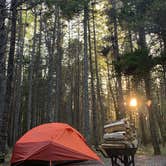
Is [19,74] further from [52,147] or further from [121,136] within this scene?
A: [121,136]

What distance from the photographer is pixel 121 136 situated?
6.18 meters

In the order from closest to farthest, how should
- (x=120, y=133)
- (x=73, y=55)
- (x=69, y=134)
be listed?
(x=120, y=133)
(x=69, y=134)
(x=73, y=55)

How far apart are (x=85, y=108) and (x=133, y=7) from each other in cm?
553

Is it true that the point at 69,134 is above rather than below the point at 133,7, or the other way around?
below

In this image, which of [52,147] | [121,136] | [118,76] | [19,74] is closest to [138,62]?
[118,76]

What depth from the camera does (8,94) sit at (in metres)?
9.36

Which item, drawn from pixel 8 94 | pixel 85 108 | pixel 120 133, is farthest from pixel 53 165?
pixel 85 108

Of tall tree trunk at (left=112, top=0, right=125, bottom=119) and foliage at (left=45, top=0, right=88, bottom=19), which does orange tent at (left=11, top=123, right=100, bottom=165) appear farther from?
foliage at (left=45, top=0, right=88, bottom=19)

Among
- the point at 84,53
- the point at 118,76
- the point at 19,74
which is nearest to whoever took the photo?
the point at 118,76

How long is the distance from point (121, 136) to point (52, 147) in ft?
7.24

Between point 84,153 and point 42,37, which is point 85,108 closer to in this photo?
point 84,153

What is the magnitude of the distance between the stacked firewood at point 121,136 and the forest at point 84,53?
3.18 m

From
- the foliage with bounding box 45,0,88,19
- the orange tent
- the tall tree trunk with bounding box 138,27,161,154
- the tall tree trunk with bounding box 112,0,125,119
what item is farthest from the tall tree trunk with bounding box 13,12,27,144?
the orange tent

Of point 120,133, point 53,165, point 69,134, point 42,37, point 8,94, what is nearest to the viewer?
point 120,133
